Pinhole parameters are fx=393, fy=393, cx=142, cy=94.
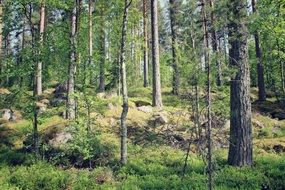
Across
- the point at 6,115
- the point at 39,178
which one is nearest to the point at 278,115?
the point at 39,178

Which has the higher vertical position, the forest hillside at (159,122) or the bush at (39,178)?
the forest hillside at (159,122)

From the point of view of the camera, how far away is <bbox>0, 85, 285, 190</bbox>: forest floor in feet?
47.4

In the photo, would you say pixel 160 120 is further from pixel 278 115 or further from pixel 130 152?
pixel 278 115

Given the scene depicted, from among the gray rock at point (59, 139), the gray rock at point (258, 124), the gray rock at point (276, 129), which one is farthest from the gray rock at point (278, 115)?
the gray rock at point (59, 139)

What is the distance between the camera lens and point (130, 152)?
18297 millimetres

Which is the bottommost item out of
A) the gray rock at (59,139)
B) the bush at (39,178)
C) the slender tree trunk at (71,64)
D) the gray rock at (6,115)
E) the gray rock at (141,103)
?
the bush at (39,178)

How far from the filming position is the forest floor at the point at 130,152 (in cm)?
1445

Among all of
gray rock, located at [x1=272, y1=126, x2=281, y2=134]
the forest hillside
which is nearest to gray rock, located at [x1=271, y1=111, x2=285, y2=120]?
the forest hillside

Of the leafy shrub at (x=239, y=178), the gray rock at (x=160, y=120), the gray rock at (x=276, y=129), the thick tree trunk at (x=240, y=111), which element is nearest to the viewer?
the leafy shrub at (x=239, y=178)

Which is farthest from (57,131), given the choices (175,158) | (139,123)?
(175,158)

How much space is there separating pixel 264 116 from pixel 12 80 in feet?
106

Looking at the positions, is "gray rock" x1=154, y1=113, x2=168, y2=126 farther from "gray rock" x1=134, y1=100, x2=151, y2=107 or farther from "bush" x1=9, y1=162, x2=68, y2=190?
"bush" x1=9, y1=162, x2=68, y2=190

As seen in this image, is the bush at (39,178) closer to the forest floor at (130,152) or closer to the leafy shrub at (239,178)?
the forest floor at (130,152)

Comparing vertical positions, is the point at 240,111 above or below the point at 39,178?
above
